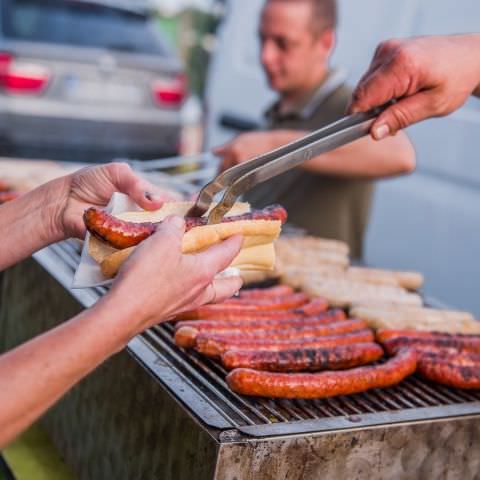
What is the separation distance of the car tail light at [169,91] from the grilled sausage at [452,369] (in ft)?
25.4

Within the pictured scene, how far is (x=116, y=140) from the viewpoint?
10.4 meters

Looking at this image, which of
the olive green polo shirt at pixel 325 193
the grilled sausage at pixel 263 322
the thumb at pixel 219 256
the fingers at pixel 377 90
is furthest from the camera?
the olive green polo shirt at pixel 325 193

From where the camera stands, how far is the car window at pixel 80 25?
9.79 m

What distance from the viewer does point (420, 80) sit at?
9.52ft

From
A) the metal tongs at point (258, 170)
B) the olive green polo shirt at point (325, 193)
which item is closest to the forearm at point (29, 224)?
the metal tongs at point (258, 170)

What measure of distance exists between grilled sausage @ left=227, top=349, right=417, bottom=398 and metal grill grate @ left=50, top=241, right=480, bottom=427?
3 centimetres

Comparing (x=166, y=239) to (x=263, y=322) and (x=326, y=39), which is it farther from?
(x=326, y=39)

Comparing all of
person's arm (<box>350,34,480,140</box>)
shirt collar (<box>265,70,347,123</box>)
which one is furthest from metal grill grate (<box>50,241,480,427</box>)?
shirt collar (<box>265,70,347,123</box>)

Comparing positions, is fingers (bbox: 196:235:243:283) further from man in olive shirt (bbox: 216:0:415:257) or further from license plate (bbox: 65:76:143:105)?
license plate (bbox: 65:76:143:105)

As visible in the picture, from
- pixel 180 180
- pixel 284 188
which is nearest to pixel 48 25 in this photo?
pixel 180 180

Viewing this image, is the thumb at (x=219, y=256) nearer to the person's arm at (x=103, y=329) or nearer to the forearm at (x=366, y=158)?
the person's arm at (x=103, y=329)

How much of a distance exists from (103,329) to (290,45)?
348 cm

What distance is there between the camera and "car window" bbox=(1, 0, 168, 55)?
9.79 metres

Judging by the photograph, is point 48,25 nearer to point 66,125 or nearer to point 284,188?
point 66,125
